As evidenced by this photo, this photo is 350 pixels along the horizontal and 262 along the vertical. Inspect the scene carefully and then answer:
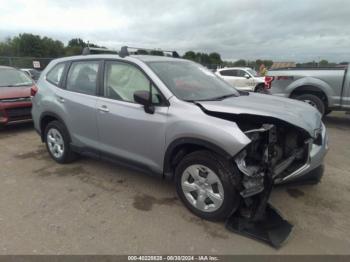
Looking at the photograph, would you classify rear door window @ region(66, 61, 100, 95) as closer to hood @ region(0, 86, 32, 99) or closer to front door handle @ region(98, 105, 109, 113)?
front door handle @ region(98, 105, 109, 113)

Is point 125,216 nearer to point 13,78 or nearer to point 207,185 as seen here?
point 207,185

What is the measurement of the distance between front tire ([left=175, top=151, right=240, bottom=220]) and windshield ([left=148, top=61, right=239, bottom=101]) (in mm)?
775

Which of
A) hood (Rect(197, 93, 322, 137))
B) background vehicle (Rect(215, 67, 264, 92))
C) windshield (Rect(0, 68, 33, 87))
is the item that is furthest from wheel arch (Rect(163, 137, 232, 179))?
background vehicle (Rect(215, 67, 264, 92))

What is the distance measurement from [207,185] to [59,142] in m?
2.87

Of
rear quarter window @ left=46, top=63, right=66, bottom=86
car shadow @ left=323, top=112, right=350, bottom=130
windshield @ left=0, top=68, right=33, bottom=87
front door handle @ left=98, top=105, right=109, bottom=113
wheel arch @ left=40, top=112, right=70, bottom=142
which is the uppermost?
rear quarter window @ left=46, top=63, right=66, bottom=86

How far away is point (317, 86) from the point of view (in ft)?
24.4

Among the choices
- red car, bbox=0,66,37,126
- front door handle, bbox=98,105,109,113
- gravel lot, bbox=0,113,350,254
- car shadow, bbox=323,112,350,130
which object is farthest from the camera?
car shadow, bbox=323,112,350,130

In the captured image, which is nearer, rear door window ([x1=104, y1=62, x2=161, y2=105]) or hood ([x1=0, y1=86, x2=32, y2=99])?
rear door window ([x1=104, y1=62, x2=161, y2=105])

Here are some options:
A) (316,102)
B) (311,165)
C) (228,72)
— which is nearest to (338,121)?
(316,102)

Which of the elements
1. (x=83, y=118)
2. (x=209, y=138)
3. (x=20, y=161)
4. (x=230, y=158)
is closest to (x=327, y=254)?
(x=230, y=158)

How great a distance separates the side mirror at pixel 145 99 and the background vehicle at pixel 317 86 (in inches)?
226

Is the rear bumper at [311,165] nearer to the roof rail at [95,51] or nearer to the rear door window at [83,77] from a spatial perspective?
the rear door window at [83,77]

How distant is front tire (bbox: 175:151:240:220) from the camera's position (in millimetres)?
2877

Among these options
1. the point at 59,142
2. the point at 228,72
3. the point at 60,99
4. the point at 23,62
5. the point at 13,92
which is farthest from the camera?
the point at 23,62
